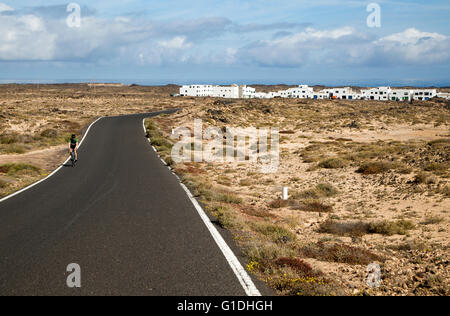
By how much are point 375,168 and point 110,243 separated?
15748 mm

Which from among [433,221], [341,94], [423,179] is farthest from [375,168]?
[341,94]

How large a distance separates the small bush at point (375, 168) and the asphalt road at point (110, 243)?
1068cm

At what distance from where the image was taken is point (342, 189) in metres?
16.9

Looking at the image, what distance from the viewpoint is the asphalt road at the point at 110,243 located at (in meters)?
5.52

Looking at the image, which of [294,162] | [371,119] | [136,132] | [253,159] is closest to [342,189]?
[294,162]

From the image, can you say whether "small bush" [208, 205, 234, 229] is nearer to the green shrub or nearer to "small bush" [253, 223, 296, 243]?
"small bush" [253, 223, 296, 243]

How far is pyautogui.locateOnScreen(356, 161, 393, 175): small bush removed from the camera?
63.1 feet

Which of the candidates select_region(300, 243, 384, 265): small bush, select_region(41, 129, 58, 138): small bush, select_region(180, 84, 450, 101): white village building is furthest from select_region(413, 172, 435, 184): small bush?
select_region(180, 84, 450, 101): white village building

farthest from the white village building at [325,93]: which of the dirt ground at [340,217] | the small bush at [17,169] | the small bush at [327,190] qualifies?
the small bush at [17,169]

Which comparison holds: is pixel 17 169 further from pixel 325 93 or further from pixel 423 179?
pixel 325 93

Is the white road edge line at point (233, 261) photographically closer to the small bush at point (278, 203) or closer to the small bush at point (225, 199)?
the small bush at point (225, 199)

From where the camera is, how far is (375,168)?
19328 mm
